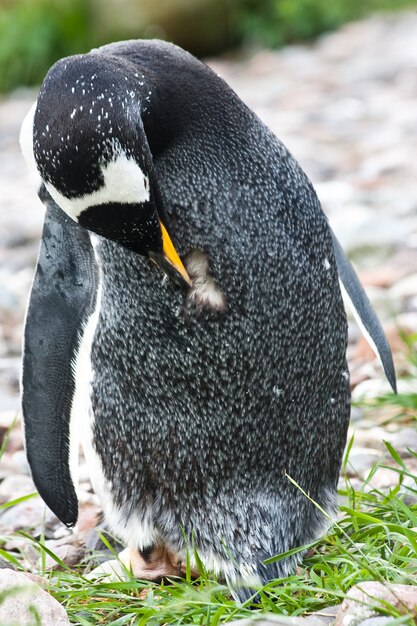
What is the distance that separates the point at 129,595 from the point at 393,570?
2.04 ft

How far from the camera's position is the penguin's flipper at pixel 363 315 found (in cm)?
318

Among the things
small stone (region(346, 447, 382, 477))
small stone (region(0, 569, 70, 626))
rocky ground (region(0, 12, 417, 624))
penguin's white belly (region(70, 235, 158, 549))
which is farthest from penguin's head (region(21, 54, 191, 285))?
small stone (region(346, 447, 382, 477))

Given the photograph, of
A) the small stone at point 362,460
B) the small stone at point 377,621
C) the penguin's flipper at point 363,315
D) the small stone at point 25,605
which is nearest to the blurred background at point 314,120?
the small stone at point 362,460

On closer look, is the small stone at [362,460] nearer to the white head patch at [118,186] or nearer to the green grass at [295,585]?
the green grass at [295,585]

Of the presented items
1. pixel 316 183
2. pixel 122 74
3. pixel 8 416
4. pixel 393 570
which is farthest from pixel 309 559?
pixel 316 183

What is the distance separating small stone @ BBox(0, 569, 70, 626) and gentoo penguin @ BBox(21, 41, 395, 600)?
0.49 m

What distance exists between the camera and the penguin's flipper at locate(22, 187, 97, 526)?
9.57ft

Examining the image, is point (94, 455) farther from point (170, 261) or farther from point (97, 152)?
point (97, 152)

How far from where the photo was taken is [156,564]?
2.77 m

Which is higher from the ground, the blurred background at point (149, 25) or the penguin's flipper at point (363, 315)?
the blurred background at point (149, 25)

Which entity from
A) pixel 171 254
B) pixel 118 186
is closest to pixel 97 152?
pixel 118 186

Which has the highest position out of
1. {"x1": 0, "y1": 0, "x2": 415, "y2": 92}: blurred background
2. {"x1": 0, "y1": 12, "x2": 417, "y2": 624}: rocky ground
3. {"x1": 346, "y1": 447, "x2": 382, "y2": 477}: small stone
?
{"x1": 0, "y1": 0, "x2": 415, "y2": 92}: blurred background

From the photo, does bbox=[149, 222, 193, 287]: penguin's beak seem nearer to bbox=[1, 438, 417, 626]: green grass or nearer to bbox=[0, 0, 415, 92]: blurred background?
bbox=[1, 438, 417, 626]: green grass

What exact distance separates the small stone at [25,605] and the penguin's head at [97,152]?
2.37 ft
